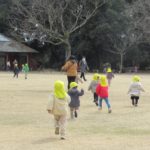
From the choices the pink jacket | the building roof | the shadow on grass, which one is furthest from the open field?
the building roof

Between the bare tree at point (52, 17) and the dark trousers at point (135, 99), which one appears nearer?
the dark trousers at point (135, 99)

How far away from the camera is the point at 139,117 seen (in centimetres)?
1521

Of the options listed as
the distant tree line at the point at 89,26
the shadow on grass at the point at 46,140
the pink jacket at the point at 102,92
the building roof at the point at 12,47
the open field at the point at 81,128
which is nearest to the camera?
the open field at the point at 81,128

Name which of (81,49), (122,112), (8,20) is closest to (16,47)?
(8,20)

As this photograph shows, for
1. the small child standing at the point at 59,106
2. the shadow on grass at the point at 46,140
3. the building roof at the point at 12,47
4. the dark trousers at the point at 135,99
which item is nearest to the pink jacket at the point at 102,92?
the dark trousers at the point at 135,99

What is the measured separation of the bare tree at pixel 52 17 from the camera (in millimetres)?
66250

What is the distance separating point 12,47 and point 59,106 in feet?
192

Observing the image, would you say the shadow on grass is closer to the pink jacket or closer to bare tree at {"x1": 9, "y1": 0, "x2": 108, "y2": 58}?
the pink jacket

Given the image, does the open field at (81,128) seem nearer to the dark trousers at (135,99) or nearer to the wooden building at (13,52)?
the dark trousers at (135,99)

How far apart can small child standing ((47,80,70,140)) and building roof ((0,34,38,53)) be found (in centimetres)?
5755

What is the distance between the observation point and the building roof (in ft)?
226

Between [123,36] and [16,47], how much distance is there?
1433 cm

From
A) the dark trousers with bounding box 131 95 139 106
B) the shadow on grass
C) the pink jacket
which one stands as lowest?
the shadow on grass

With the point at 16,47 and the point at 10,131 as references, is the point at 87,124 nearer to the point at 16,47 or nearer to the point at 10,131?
the point at 10,131
